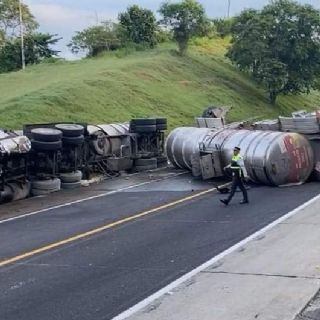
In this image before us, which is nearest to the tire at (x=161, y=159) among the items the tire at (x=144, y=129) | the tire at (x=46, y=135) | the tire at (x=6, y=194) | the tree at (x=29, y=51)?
the tire at (x=144, y=129)

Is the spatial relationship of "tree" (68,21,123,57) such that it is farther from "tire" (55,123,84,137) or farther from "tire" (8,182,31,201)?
"tire" (8,182,31,201)

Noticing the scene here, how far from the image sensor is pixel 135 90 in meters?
43.2

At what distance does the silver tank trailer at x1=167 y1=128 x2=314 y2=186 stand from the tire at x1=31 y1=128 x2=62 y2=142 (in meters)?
5.21

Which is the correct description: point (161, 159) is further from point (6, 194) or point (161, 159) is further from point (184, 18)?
point (184, 18)

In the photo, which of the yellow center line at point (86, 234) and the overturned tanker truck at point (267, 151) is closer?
the yellow center line at point (86, 234)

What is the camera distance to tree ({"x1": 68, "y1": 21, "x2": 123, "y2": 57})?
201ft

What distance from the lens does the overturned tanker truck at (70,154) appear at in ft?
63.0

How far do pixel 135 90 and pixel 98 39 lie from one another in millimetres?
20589

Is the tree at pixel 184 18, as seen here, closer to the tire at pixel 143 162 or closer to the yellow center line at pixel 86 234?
the tire at pixel 143 162

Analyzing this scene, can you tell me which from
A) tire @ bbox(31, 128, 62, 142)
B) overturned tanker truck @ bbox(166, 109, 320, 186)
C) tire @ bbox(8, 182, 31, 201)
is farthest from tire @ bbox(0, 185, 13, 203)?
overturned tanker truck @ bbox(166, 109, 320, 186)

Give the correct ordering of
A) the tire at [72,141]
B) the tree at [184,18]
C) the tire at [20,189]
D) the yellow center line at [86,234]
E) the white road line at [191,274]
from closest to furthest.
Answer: the white road line at [191,274] → the yellow center line at [86,234] → the tire at [20,189] → the tire at [72,141] → the tree at [184,18]

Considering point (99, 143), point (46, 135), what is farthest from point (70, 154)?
point (99, 143)

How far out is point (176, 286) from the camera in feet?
29.1

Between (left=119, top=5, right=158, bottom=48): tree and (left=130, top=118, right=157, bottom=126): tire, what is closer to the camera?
(left=130, top=118, right=157, bottom=126): tire
